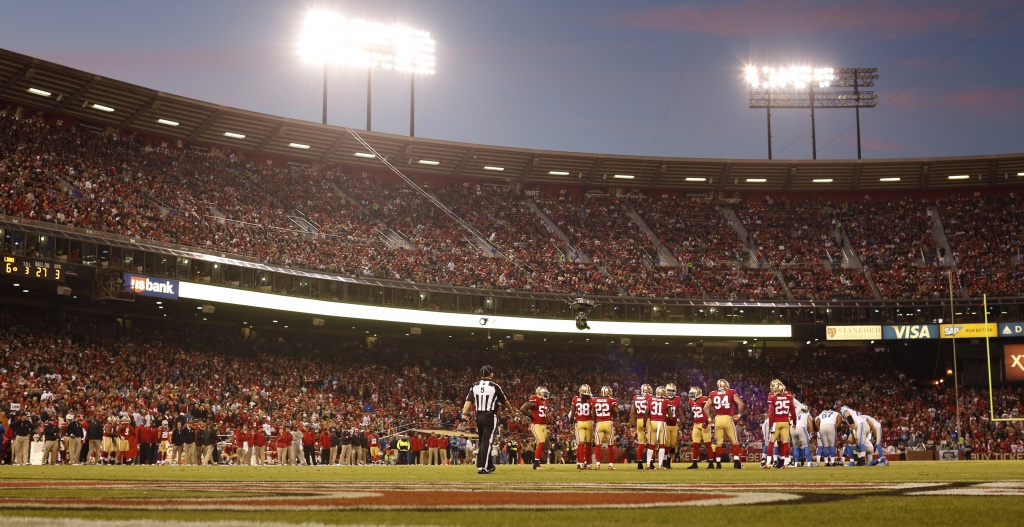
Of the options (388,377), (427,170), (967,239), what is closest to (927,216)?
(967,239)

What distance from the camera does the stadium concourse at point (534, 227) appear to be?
45.5 m

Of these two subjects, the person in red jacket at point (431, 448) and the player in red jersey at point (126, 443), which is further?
the person in red jacket at point (431, 448)

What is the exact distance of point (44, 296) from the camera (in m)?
40.2

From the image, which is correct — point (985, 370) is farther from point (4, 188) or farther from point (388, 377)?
point (4, 188)

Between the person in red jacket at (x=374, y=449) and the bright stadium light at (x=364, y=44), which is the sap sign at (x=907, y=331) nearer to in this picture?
the person in red jacket at (x=374, y=449)

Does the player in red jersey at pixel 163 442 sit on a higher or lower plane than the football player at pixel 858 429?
lower

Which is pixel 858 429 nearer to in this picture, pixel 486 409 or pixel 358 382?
pixel 486 409

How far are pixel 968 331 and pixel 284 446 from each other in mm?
37683

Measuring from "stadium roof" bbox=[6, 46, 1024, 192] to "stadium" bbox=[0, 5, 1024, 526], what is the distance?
0.18 m

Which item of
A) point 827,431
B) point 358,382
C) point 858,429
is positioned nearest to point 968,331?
point 858,429

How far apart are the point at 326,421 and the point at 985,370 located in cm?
3851

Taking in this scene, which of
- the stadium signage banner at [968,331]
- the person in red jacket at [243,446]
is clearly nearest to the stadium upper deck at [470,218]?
the stadium signage banner at [968,331]

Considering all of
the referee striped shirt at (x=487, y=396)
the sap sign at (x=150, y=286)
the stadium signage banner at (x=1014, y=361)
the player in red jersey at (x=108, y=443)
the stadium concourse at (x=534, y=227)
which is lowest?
the player in red jersey at (x=108, y=443)

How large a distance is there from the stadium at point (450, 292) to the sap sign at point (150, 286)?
0.08 meters
